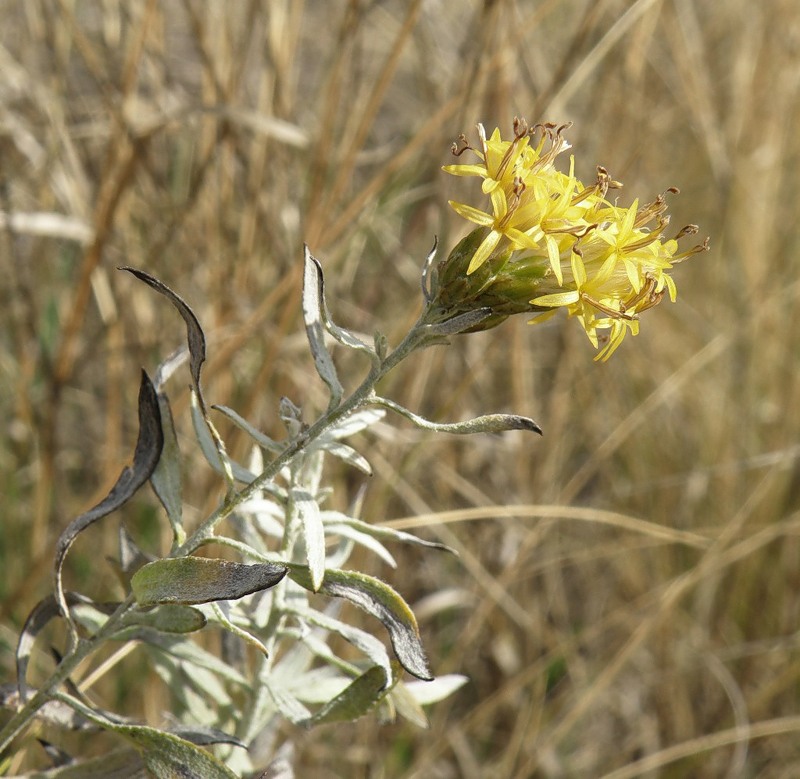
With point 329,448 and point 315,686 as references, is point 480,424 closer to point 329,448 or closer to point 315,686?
point 329,448

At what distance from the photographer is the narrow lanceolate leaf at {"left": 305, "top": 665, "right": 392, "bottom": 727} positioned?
3.13ft

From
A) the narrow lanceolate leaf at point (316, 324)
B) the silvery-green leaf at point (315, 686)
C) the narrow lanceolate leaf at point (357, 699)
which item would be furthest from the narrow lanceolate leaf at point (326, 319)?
the silvery-green leaf at point (315, 686)

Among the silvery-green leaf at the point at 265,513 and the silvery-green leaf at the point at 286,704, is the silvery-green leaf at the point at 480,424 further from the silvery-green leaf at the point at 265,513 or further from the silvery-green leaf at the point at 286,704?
the silvery-green leaf at the point at 286,704

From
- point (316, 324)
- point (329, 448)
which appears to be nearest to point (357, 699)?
point (329, 448)

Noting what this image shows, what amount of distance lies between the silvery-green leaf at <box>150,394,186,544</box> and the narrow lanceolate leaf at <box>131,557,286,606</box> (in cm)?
11

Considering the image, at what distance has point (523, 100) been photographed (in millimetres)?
2451

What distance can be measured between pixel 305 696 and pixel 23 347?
1.30 meters

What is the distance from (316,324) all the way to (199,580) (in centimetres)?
26

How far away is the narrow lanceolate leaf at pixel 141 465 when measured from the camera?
3.04 feet

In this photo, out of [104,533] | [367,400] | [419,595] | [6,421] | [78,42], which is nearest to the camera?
[367,400]

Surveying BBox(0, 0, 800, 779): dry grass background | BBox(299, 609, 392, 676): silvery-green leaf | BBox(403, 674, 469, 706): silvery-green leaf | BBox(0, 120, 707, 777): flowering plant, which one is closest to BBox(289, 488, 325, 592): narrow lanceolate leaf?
BBox(0, 120, 707, 777): flowering plant

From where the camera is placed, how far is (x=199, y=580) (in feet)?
2.59

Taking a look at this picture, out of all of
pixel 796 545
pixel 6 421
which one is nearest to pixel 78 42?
pixel 6 421

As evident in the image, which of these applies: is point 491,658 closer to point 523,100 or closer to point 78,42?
point 523,100
